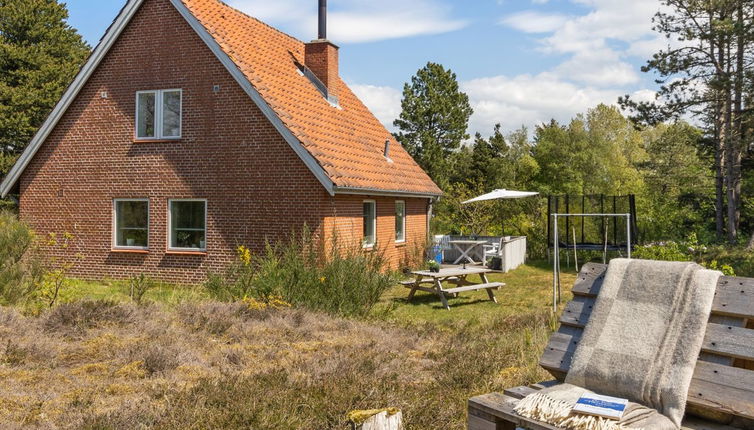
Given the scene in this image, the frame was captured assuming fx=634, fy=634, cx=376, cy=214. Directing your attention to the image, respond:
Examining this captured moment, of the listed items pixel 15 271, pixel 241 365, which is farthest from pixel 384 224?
pixel 241 365

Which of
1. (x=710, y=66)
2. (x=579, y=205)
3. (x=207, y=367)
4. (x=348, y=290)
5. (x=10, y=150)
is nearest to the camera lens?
(x=207, y=367)

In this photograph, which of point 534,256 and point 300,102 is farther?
point 534,256

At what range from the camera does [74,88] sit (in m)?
16.7

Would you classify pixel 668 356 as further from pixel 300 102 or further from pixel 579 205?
pixel 579 205

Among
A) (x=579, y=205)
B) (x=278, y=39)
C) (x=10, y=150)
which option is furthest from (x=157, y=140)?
(x=10, y=150)

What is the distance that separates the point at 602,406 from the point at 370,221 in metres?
14.0

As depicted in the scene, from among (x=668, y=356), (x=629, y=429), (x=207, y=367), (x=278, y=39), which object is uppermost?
(x=278, y=39)

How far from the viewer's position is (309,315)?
9.40m

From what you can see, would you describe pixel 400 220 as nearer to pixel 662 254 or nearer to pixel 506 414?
pixel 662 254

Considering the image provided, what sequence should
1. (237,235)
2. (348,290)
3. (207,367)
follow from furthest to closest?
(237,235) < (348,290) < (207,367)

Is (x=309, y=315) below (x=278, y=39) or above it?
below

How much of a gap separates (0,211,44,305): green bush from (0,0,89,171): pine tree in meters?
23.9

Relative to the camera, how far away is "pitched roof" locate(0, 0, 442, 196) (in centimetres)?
1470

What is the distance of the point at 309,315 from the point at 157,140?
8.68 meters
